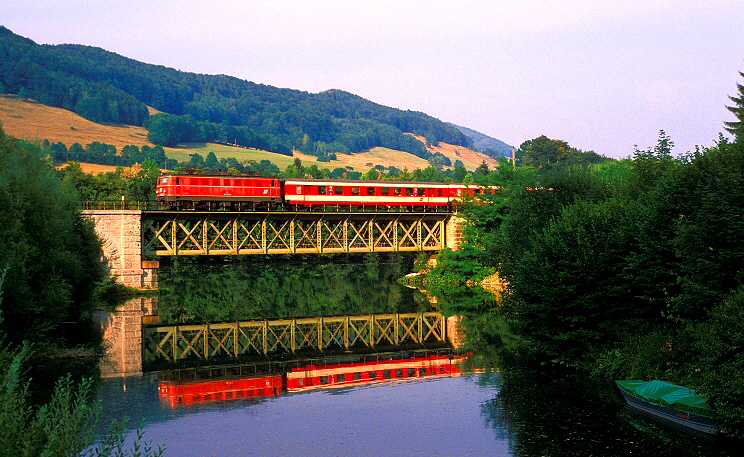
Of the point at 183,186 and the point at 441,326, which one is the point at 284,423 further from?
the point at 183,186

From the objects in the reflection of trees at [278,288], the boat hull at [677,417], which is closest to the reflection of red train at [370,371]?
the boat hull at [677,417]

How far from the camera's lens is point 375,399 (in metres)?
34.0

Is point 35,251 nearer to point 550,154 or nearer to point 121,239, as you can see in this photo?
point 121,239

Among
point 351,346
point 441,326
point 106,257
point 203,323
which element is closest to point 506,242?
point 441,326

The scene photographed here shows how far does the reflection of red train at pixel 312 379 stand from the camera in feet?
113

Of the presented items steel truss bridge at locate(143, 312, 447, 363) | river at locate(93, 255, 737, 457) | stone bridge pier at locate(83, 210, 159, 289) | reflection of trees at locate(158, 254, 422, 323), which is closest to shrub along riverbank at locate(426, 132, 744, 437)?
river at locate(93, 255, 737, 457)

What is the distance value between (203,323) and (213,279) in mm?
34162

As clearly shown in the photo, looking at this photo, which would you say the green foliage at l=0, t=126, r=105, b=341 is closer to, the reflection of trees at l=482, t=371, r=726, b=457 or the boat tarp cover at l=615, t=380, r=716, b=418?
the reflection of trees at l=482, t=371, r=726, b=457

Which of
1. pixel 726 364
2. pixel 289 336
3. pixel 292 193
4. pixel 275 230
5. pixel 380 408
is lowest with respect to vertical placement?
pixel 289 336

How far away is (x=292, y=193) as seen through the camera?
7500 cm

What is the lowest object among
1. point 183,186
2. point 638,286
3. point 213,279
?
point 213,279

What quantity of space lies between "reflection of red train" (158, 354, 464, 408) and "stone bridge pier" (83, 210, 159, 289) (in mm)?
32776

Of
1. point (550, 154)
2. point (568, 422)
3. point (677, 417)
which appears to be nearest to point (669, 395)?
point (677, 417)

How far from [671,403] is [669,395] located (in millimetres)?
621
